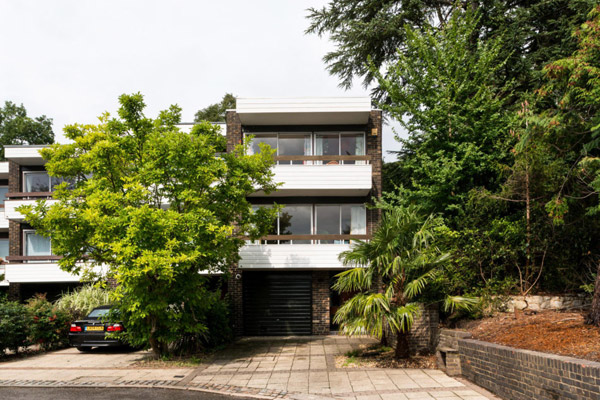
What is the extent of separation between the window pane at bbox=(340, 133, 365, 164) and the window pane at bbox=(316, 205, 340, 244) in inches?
80.9

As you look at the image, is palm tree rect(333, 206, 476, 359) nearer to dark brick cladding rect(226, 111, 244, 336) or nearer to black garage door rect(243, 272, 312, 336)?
black garage door rect(243, 272, 312, 336)

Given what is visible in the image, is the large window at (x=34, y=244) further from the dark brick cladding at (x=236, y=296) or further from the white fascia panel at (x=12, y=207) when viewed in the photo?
the dark brick cladding at (x=236, y=296)

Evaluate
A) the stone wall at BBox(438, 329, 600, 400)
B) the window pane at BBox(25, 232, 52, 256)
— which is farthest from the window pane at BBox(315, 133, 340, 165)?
the window pane at BBox(25, 232, 52, 256)

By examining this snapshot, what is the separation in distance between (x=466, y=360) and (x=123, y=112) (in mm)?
10248

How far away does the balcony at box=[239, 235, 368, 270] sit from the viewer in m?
16.8

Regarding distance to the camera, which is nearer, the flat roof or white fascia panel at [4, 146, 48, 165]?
the flat roof

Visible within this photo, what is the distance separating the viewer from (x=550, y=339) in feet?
25.7

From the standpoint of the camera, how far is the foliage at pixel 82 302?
1555cm

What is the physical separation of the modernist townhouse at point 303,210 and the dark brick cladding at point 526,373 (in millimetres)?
7795

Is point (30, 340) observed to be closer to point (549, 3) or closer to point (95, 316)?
point (95, 316)

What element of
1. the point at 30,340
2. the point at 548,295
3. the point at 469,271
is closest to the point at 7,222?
the point at 30,340

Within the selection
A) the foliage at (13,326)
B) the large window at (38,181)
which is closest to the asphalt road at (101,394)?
the foliage at (13,326)

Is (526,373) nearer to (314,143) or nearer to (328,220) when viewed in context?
(328,220)

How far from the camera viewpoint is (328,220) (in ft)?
59.6
